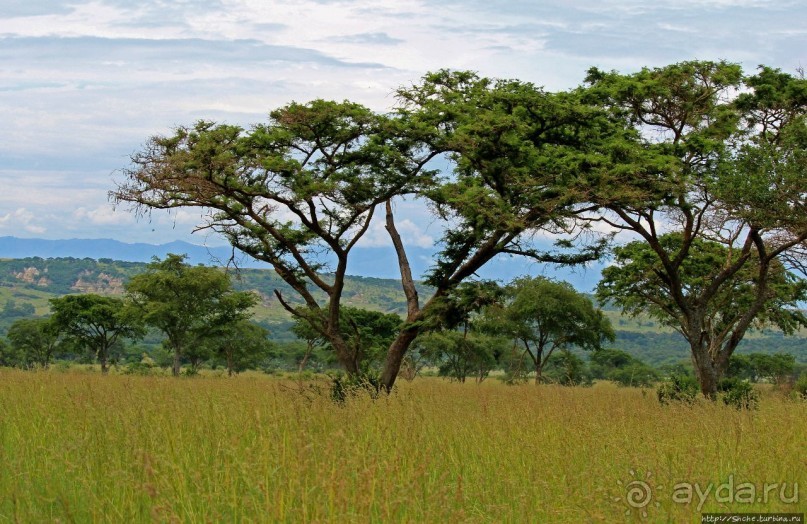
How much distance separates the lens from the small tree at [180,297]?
155 ft

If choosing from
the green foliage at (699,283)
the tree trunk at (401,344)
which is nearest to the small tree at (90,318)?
the green foliage at (699,283)

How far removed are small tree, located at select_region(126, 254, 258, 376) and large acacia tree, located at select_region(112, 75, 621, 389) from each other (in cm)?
2707

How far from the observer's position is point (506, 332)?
50.1 m

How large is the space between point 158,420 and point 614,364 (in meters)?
94.9

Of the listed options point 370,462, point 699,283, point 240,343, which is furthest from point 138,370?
point 370,462

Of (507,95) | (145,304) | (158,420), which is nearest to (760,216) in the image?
(507,95)

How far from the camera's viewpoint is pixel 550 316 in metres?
47.8

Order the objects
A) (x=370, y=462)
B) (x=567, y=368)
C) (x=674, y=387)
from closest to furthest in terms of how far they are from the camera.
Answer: (x=370, y=462) → (x=674, y=387) → (x=567, y=368)

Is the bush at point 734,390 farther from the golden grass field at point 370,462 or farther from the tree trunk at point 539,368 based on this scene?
the tree trunk at point 539,368

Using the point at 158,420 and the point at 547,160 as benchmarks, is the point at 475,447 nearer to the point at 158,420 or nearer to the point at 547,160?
the point at 158,420

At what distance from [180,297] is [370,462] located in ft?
140

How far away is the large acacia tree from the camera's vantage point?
19000 millimetres

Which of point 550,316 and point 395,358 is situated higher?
point 550,316

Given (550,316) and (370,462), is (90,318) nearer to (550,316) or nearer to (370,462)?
(550,316)
